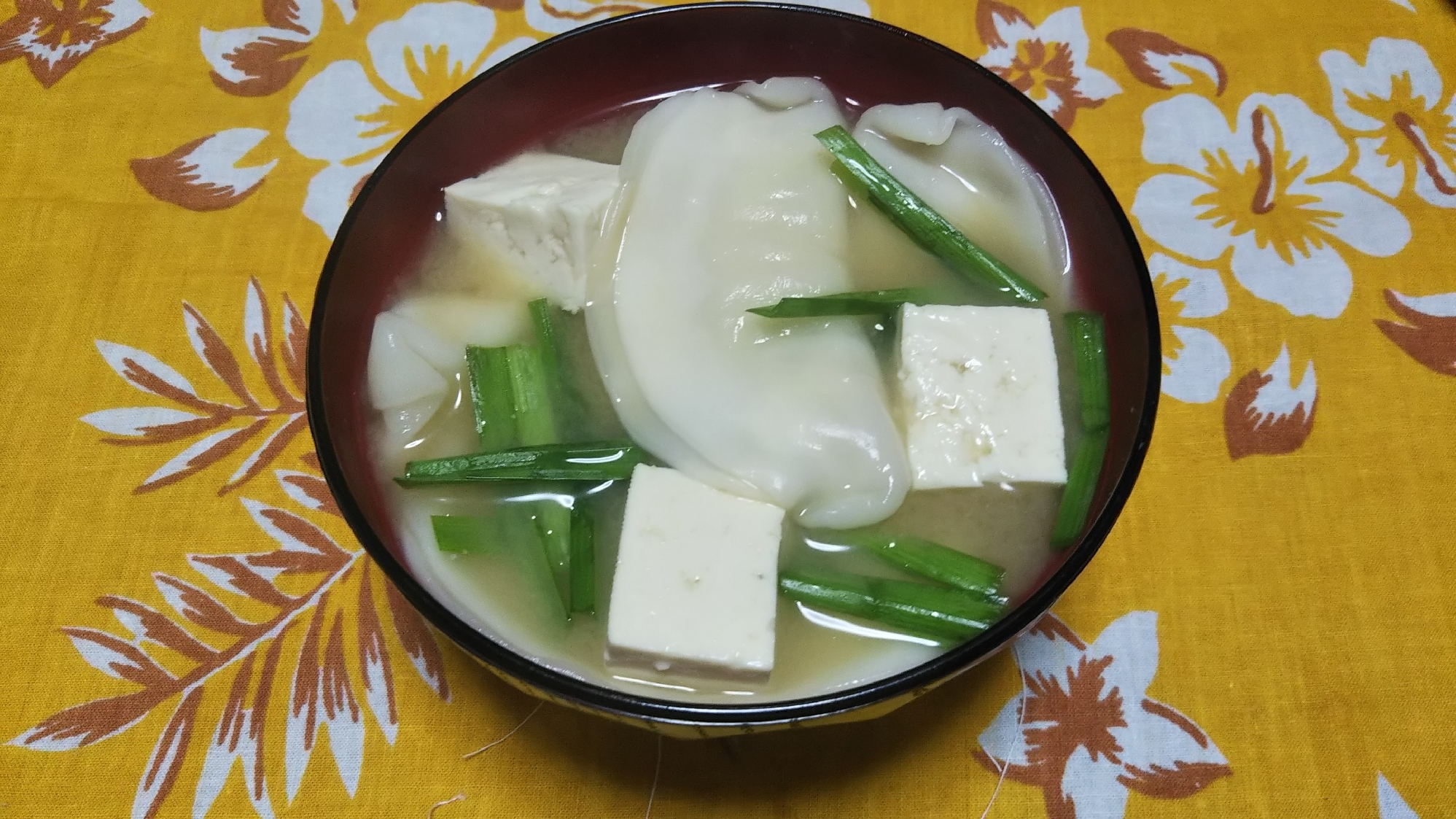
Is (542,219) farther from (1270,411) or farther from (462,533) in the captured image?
(1270,411)

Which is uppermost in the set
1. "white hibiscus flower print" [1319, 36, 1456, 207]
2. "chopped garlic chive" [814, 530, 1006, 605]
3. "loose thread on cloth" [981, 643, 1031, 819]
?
"white hibiscus flower print" [1319, 36, 1456, 207]

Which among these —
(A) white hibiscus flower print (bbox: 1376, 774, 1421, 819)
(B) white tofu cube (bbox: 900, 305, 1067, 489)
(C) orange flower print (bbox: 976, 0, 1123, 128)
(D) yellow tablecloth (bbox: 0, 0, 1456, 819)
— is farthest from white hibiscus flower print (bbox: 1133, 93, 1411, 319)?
(A) white hibiscus flower print (bbox: 1376, 774, 1421, 819)

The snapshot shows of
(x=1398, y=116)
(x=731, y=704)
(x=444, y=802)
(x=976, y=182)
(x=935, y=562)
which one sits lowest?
(x=444, y=802)

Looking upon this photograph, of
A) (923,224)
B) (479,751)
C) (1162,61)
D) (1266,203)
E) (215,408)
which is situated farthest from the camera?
(1162,61)

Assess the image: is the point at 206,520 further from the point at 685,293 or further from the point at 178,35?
the point at 178,35

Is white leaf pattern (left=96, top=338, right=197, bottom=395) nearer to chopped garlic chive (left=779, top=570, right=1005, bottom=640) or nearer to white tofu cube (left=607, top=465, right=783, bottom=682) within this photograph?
white tofu cube (left=607, top=465, right=783, bottom=682)

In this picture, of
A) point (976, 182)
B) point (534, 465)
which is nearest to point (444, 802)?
point (534, 465)
